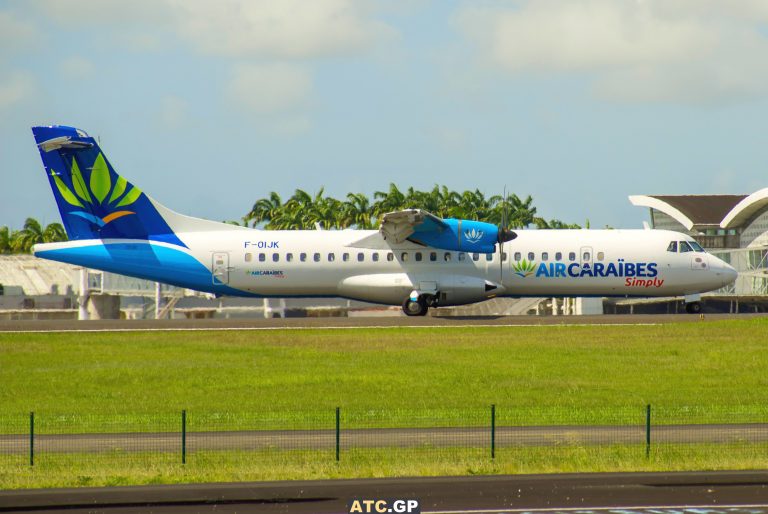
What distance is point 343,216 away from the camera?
11025cm

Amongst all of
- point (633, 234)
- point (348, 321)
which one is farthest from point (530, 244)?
point (348, 321)

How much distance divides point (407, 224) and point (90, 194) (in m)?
14.1

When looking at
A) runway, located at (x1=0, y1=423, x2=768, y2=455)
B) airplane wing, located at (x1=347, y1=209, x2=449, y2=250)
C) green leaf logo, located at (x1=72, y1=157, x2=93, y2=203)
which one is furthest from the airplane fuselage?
runway, located at (x1=0, y1=423, x2=768, y2=455)

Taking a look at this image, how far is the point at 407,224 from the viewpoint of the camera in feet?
152

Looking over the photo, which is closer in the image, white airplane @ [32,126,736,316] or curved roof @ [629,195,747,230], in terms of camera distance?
white airplane @ [32,126,736,316]

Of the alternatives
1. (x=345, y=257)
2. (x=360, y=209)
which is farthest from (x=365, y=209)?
(x=345, y=257)

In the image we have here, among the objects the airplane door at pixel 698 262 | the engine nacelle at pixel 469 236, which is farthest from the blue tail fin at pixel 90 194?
the airplane door at pixel 698 262

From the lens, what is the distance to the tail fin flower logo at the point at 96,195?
1887 inches

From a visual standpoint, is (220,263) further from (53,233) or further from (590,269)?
(53,233)

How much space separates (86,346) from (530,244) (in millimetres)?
19041

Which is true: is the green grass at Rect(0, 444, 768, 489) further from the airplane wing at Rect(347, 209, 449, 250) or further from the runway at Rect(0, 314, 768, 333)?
the airplane wing at Rect(347, 209, 449, 250)

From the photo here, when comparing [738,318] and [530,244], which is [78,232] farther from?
[738,318]

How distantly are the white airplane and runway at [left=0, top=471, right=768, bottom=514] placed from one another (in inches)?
1038

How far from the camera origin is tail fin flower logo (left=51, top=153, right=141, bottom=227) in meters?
47.9
